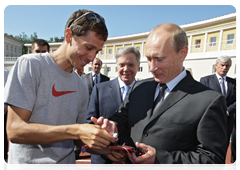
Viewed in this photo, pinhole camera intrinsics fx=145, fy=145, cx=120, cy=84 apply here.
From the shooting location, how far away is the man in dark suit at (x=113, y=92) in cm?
291

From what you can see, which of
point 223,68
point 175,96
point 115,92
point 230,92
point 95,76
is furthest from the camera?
point 95,76

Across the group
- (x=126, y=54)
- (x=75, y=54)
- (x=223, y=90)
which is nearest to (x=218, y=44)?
(x=223, y=90)

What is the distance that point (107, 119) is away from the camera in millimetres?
1772

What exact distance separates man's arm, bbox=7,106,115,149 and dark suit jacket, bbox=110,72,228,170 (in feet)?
2.03

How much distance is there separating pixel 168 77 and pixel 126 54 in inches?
63.2

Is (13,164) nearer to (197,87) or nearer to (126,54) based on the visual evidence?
(197,87)

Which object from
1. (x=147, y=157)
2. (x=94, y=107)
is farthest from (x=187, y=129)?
(x=94, y=107)

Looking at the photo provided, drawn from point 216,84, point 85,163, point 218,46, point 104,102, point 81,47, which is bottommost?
point 85,163

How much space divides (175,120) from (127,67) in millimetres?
1876

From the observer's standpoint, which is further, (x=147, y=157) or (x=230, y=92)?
(x=230, y=92)

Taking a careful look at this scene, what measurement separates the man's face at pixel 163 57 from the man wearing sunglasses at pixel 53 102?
2.16ft

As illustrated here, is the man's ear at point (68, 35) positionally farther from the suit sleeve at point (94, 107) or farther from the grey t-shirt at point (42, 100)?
the suit sleeve at point (94, 107)

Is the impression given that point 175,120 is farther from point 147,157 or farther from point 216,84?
point 216,84

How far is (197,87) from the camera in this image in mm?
1712
